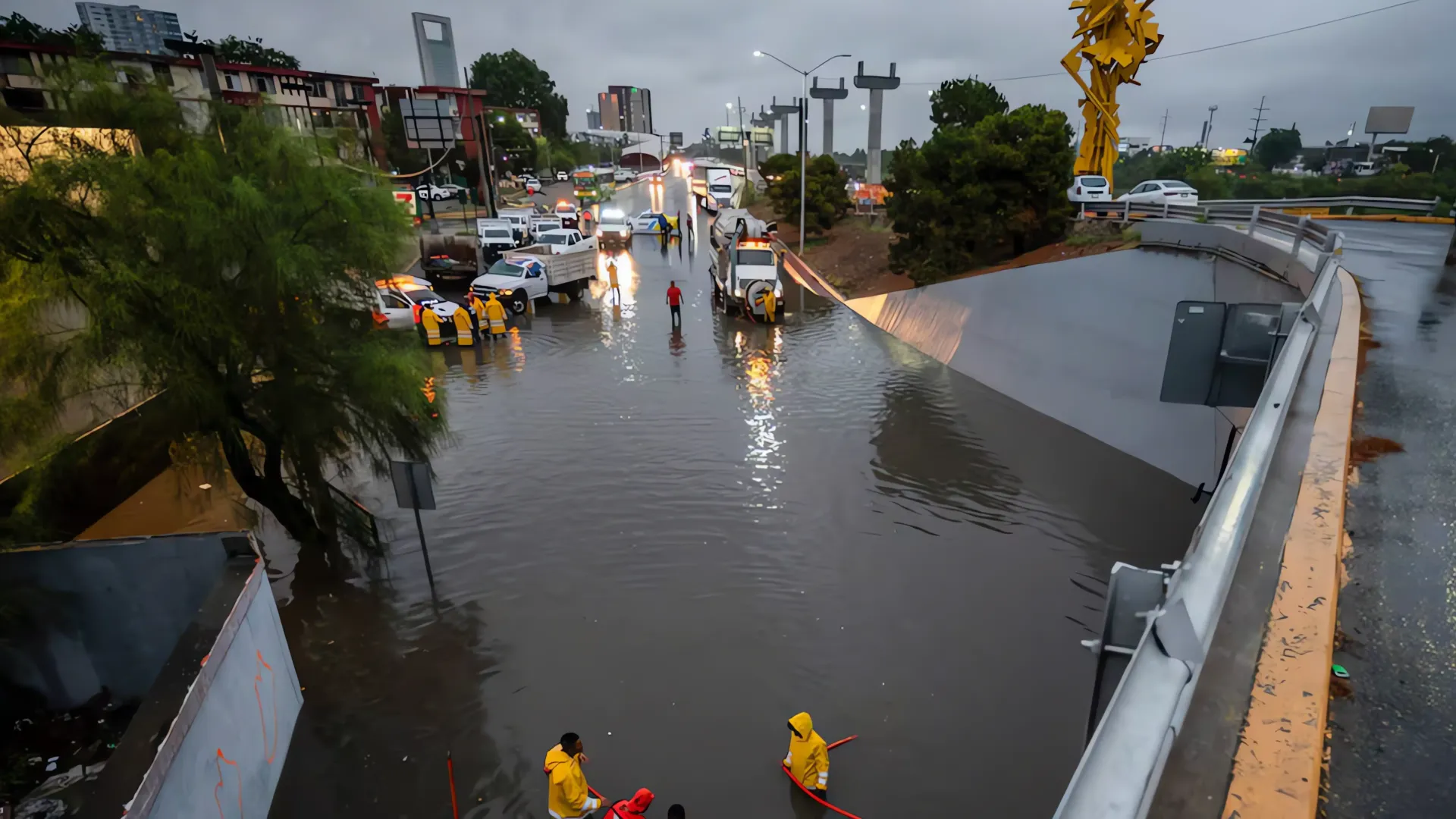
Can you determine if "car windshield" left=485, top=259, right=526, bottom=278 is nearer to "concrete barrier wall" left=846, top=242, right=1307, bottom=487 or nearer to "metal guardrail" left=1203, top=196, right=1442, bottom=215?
"concrete barrier wall" left=846, top=242, right=1307, bottom=487

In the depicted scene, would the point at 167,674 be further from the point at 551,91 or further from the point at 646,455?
the point at 551,91

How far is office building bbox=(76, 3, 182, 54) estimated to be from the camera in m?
111

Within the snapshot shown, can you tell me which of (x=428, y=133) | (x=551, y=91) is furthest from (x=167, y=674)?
(x=551, y=91)

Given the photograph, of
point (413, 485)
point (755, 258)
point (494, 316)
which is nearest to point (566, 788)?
point (413, 485)

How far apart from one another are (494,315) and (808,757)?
57.4 feet

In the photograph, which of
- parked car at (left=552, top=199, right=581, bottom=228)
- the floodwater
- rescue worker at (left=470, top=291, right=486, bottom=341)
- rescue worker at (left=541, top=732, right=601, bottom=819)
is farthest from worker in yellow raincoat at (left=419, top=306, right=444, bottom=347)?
parked car at (left=552, top=199, right=581, bottom=228)

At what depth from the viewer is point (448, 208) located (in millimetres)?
55094

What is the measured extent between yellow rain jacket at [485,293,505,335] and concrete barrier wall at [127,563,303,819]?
47.6 ft

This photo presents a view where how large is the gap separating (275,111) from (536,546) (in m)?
6.62

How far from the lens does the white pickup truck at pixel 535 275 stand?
23.8 metres

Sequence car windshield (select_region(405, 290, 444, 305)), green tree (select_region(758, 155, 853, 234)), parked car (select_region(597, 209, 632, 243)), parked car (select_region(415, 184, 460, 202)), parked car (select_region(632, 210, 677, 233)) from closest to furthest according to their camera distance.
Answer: car windshield (select_region(405, 290, 444, 305)), parked car (select_region(597, 209, 632, 243)), green tree (select_region(758, 155, 853, 234)), parked car (select_region(632, 210, 677, 233)), parked car (select_region(415, 184, 460, 202))

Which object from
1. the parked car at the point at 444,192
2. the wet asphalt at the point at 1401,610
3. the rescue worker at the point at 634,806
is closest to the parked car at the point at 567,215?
the parked car at the point at 444,192

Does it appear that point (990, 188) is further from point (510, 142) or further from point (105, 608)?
point (510, 142)

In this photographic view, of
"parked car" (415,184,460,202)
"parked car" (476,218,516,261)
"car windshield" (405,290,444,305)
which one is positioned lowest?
"car windshield" (405,290,444,305)
